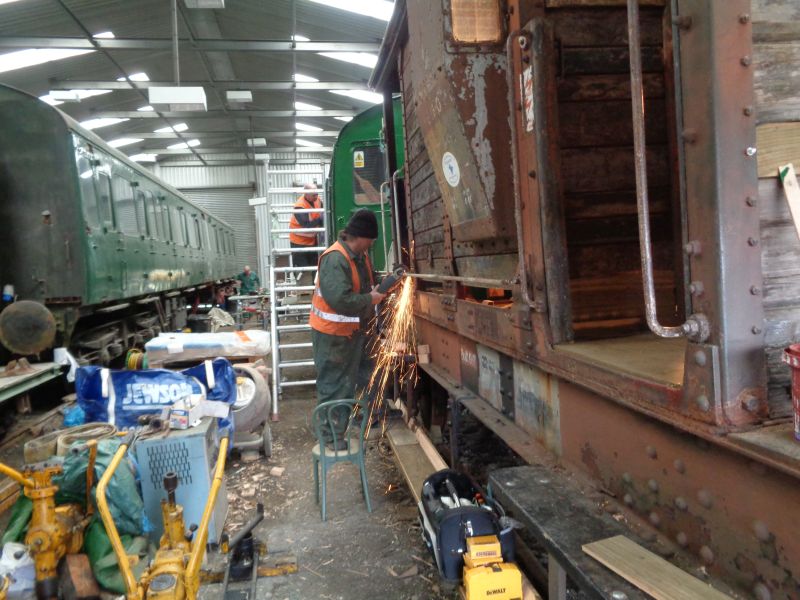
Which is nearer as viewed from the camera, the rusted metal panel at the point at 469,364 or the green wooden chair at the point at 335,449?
the rusted metal panel at the point at 469,364

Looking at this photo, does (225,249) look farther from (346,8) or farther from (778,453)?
(778,453)

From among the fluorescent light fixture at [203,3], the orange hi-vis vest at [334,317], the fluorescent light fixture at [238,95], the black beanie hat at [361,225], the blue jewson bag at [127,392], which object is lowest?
the blue jewson bag at [127,392]

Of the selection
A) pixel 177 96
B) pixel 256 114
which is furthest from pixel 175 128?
pixel 177 96

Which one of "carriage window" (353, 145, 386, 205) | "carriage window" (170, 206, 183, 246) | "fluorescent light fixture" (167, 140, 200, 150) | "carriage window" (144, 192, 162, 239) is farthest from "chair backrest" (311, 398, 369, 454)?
"fluorescent light fixture" (167, 140, 200, 150)

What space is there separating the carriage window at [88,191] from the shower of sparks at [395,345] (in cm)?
402

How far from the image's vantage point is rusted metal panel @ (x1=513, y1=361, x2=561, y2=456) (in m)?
2.22

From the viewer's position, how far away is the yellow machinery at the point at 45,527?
280 centimetres

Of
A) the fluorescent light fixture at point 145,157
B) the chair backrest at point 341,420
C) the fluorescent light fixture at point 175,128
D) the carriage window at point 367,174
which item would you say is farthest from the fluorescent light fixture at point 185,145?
the chair backrest at point 341,420

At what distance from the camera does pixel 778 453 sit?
1.07 metres

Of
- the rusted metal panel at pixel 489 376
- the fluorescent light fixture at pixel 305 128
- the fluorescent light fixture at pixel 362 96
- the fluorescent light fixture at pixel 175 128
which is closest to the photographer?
the rusted metal panel at pixel 489 376

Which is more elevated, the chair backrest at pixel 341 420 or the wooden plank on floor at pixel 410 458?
the chair backrest at pixel 341 420

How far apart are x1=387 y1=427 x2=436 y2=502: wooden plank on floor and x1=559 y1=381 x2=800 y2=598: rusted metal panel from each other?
6.19ft

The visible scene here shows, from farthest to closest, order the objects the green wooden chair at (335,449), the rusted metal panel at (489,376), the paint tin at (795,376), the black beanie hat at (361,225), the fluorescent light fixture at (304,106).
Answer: the fluorescent light fixture at (304,106) < the black beanie hat at (361,225) < the green wooden chair at (335,449) < the rusted metal panel at (489,376) < the paint tin at (795,376)

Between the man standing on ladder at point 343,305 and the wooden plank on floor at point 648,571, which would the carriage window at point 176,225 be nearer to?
the man standing on ladder at point 343,305
